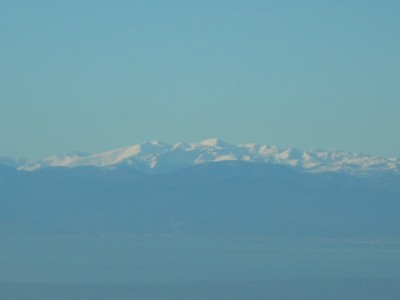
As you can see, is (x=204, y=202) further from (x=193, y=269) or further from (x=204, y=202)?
(x=193, y=269)

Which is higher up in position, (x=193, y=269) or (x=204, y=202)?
(x=204, y=202)

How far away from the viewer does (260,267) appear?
77.2 metres

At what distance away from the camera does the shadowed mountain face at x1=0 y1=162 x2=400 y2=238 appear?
14350 cm

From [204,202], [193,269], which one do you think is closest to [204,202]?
[204,202]

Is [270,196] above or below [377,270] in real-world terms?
above

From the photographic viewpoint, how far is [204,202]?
522 ft

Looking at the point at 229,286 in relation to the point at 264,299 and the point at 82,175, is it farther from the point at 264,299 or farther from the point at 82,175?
the point at 82,175

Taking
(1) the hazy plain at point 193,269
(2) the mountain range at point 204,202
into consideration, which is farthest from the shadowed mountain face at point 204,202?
(1) the hazy plain at point 193,269

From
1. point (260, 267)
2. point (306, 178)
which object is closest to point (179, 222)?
point (306, 178)

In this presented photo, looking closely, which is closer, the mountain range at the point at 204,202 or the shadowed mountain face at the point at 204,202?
the mountain range at the point at 204,202

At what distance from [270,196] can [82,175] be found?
116 ft

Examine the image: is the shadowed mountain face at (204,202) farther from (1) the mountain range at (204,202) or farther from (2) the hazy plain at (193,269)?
(2) the hazy plain at (193,269)

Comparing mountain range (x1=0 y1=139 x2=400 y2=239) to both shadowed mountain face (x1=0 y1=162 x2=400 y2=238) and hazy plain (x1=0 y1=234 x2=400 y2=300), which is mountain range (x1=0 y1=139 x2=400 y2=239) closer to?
shadowed mountain face (x1=0 y1=162 x2=400 y2=238)

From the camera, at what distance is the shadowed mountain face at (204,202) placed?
14350 cm
